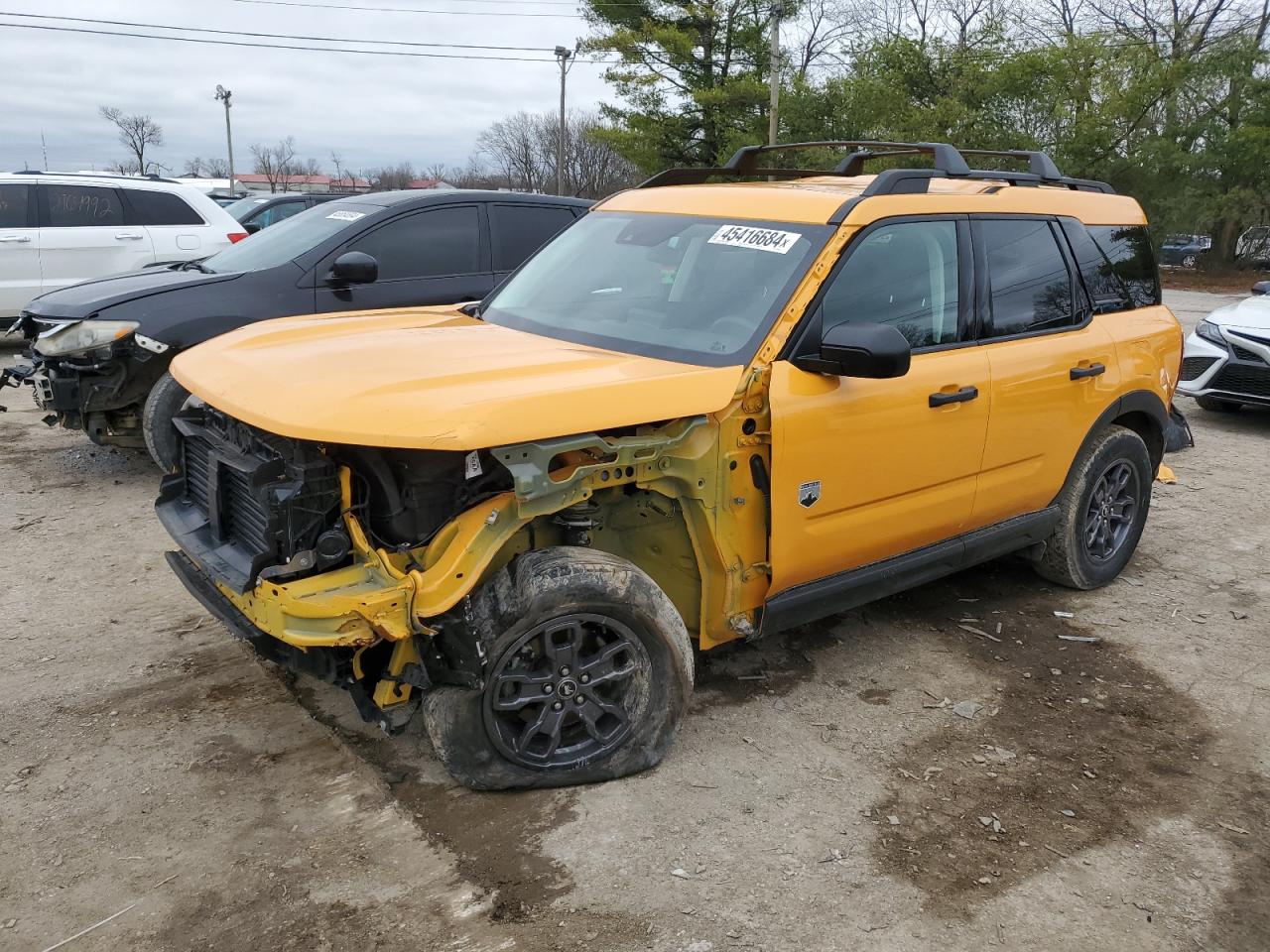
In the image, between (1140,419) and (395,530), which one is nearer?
(395,530)

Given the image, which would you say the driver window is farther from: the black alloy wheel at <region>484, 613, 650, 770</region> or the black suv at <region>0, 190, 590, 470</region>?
the black suv at <region>0, 190, 590, 470</region>

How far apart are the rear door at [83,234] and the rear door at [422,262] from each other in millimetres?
4882

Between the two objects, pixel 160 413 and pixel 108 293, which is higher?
pixel 108 293

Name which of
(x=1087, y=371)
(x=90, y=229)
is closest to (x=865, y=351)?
(x=1087, y=371)

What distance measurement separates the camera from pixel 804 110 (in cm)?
3209

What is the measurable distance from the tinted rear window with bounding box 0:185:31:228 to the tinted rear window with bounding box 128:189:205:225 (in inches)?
39.5

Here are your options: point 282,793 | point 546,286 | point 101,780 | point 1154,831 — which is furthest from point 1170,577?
point 101,780

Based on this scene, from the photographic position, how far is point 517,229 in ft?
23.9

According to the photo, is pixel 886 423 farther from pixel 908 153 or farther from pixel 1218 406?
pixel 1218 406

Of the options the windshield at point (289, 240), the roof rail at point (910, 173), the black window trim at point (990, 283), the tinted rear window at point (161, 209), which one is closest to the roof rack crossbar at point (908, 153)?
the roof rail at point (910, 173)

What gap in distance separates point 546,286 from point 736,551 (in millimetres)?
1546

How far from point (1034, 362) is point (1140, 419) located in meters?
1.27

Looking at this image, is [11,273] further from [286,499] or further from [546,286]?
[286,499]

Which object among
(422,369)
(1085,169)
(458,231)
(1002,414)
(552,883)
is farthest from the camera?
(1085,169)
